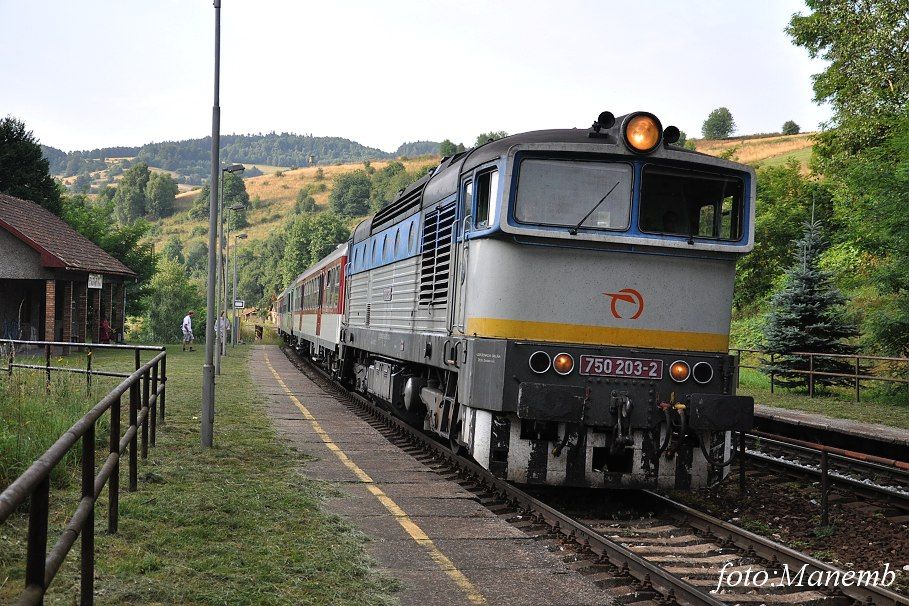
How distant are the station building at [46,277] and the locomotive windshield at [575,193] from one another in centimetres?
2163

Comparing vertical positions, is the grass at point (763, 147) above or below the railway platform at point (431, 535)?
above

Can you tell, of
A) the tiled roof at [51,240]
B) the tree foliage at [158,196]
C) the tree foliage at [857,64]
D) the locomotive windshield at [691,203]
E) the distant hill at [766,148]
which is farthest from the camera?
the tree foliage at [158,196]

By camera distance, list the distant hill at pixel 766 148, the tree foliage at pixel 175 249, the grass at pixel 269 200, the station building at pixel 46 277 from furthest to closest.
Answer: the grass at pixel 269 200 → the tree foliage at pixel 175 249 → the distant hill at pixel 766 148 → the station building at pixel 46 277

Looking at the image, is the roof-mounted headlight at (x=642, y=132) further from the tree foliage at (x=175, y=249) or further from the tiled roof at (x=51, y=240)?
the tree foliage at (x=175, y=249)

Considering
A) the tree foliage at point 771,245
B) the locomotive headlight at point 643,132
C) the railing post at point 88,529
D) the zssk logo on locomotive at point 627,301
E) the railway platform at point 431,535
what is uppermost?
the tree foliage at point 771,245

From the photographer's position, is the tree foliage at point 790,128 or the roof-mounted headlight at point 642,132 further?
the tree foliage at point 790,128

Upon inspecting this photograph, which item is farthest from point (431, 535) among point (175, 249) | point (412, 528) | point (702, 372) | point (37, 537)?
point (175, 249)

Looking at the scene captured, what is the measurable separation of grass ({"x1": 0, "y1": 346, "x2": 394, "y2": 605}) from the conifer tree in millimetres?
15477

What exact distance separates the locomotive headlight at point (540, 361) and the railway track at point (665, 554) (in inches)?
46.9

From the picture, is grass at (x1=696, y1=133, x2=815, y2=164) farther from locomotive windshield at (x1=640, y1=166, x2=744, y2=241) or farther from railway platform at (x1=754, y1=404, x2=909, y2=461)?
locomotive windshield at (x1=640, y1=166, x2=744, y2=241)

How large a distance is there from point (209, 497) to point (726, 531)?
439cm

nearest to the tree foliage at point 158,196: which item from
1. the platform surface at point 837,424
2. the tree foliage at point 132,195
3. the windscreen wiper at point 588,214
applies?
the tree foliage at point 132,195

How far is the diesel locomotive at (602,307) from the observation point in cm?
809

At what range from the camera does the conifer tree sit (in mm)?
22109
